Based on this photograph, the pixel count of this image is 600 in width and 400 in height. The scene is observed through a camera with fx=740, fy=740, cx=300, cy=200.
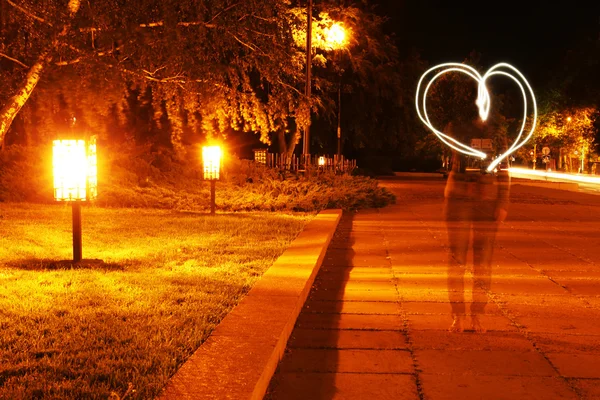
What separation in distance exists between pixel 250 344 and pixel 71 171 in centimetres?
569

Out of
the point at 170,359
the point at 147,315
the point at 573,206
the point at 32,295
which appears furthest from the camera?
the point at 573,206

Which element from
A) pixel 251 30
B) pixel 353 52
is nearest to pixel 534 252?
pixel 251 30

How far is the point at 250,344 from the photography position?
630 centimetres

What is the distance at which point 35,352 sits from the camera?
6156mm

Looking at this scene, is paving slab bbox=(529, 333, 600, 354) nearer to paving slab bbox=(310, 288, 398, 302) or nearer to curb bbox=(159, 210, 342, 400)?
paving slab bbox=(310, 288, 398, 302)

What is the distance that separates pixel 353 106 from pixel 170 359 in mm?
38703

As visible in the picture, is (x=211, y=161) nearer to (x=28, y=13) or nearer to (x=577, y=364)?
(x=28, y=13)

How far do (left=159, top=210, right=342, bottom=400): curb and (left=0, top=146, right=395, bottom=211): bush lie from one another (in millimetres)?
11158

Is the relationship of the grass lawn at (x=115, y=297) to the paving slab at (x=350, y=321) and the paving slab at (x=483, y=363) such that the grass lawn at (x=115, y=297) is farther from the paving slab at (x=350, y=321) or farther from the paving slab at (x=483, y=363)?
the paving slab at (x=483, y=363)

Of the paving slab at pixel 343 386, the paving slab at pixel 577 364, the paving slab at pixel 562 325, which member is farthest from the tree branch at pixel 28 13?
the paving slab at pixel 577 364

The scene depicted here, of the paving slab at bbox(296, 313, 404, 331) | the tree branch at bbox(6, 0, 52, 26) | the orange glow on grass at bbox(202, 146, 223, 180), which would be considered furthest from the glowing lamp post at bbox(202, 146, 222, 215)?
the paving slab at bbox(296, 313, 404, 331)

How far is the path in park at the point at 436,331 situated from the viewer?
6031 millimetres

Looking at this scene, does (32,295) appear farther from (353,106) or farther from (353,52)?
(353,106)

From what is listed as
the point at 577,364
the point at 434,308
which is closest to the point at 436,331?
the point at 434,308
